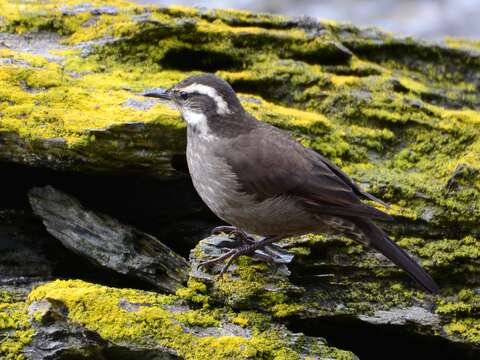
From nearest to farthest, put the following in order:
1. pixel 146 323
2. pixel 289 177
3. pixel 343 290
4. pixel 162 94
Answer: pixel 146 323
pixel 289 177
pixel 343 290
pixel 162 94

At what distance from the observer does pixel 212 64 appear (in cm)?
892

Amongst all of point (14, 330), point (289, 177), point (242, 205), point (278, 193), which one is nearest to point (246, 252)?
point (242, 205)

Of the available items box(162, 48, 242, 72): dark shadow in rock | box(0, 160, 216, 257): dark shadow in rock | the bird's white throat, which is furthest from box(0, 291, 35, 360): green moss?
box(162, 48, 242, 72): dark shadow in rock

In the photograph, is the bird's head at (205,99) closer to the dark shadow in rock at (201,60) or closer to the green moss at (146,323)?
the dark shadow in rock at (201,60)

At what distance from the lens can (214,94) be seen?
714 cm

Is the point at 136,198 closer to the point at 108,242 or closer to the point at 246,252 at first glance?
the point at 108,242

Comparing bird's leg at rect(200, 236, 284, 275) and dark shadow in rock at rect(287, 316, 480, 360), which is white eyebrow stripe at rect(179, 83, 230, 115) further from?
dark shadow in rock at rect(287, 316, 480, 360)

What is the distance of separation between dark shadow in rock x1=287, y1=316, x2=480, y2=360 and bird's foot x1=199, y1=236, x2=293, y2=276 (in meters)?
0.54

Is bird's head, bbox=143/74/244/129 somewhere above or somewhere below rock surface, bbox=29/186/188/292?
above

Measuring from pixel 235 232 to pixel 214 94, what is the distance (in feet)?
4.20

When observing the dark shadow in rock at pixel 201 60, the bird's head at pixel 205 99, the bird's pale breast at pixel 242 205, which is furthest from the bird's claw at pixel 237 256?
the dark shadow in rock at pixel 201 60

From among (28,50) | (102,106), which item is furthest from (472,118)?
(28,50)

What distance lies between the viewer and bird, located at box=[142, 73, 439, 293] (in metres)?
6.58

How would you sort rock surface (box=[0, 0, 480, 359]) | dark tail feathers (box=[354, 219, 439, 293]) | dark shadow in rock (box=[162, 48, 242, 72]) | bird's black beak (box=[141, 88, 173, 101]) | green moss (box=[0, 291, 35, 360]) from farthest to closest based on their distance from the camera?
1. dark shadow in rock (box=[162, 48, 242, 72])
2. bird's black beak (box=[141, 88, 173, 101])
3. dark tail feathers (box=[354, 219, 439, 293])
4. rock surface (box=[0, 0, 480, 359])
5. green moss (box=[0, 291, 35, 360])
